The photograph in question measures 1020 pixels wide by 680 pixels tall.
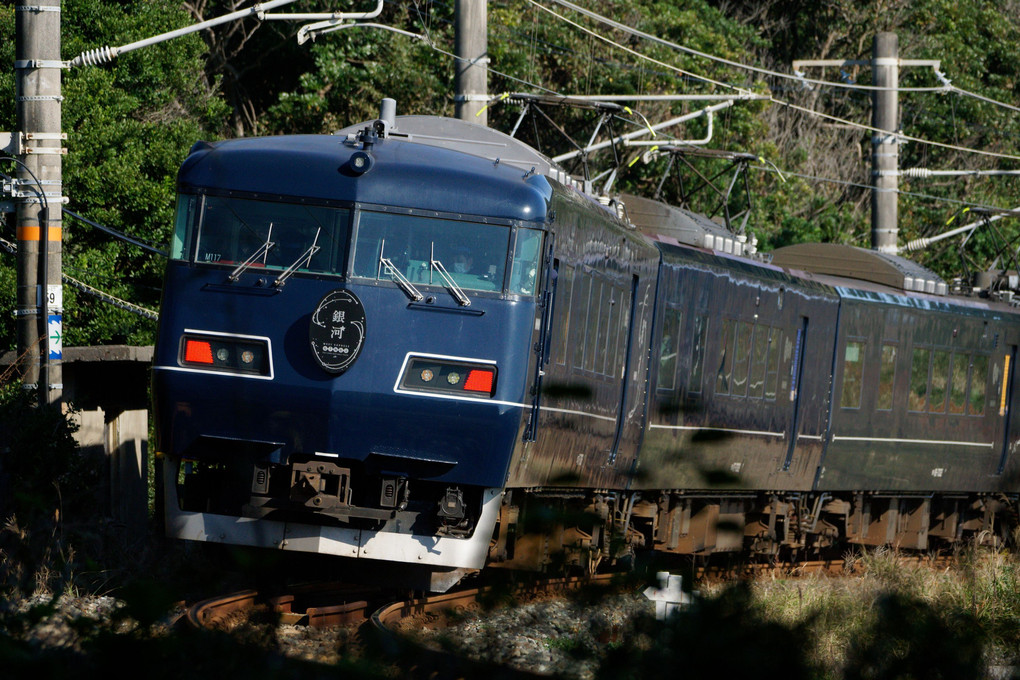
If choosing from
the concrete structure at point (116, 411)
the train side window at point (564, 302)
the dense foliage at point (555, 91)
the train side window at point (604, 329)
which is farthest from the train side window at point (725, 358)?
the concrete structure at point (116, 411)

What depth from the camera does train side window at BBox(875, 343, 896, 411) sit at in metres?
16.2

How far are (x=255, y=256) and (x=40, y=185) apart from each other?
4590 millimetres

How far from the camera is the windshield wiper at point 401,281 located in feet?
27.6

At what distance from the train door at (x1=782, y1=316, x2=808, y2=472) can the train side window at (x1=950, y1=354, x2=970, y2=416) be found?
2.99 m

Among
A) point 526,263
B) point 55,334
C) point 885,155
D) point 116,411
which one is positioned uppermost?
point 885,155

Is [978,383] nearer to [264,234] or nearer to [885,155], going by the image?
[885,155]

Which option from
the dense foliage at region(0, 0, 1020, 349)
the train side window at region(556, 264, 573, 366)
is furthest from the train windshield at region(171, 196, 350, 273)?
the dense foliage at region(0, 0, 1020, 349)

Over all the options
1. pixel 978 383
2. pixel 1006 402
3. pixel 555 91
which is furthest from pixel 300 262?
→ pixel 555 91

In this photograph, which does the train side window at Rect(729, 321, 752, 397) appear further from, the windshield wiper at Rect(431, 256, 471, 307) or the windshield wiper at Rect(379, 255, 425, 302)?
the windshield wiper at Rect(379, 255, 425, 302)

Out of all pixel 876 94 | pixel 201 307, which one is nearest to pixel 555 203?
pixel 201 307

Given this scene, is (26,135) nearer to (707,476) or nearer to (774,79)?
(707,476)

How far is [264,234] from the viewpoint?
337 inches

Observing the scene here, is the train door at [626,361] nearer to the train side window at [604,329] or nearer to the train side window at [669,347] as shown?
the train side window at [604,329]

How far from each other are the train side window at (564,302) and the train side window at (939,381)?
8.51m
